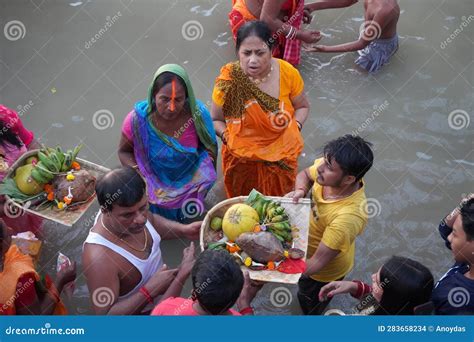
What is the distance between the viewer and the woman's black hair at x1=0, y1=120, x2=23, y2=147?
3734 mm

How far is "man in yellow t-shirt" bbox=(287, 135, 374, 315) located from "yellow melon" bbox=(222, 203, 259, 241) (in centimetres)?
30

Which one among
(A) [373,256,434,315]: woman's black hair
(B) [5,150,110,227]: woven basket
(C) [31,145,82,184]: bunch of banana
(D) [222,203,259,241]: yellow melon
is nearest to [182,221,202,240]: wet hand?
(D) [222,203,259,241]: yellow melon

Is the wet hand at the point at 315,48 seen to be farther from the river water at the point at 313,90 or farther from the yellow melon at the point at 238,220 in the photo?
the yellow melon at the point at 238,220

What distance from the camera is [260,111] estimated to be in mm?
3883

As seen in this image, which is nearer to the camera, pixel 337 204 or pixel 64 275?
pixel 337 204

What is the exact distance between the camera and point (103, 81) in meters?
5.63

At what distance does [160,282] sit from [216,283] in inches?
27.5

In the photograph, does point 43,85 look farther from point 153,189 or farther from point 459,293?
point 459,293

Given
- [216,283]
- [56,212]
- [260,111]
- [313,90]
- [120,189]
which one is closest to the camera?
[216,283]

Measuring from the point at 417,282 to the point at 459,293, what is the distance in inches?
8.0

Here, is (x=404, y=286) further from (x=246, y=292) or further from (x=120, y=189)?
(x=120, y=189)

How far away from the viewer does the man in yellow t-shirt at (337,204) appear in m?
3.09

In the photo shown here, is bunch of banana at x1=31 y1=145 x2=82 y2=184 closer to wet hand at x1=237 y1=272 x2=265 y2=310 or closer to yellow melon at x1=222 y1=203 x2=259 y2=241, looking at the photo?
yellow melon at x1=222 y1=203 x2=259 y2=241

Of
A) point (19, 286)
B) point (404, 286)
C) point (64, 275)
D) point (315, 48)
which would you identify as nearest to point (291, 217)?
point (404, 286)
